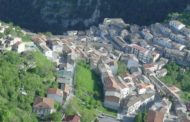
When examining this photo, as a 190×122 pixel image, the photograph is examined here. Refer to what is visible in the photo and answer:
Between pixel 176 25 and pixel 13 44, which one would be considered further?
pixel 176 25

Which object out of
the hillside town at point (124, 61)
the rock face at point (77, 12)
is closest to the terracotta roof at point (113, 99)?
the hillside town at point (124, 61)

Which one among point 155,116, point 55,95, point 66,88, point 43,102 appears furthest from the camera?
point 66,88

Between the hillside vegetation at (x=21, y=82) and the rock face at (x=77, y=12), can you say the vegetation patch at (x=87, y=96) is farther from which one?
the rock face at (x=77, y=12)

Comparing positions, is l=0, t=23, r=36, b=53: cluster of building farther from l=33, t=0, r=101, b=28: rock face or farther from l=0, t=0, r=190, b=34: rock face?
l=33, t=0, r=101, b=28: rock face

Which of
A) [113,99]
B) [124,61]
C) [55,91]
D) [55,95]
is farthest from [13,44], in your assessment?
[124,61]

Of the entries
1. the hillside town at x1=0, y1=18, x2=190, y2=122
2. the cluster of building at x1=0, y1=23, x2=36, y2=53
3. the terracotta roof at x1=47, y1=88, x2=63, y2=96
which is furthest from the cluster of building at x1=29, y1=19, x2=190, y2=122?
the cluster of building at x1=0, y1=23, x2=36, y2=53


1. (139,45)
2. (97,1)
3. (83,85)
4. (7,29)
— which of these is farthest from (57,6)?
(83,85)

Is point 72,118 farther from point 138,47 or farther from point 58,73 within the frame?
point 138,47
